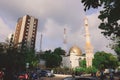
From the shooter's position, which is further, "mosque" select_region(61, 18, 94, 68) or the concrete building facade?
the concrete building facade

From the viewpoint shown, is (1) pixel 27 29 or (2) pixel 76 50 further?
(1) pixel 27 29

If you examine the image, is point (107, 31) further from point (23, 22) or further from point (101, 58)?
point (23, 22)

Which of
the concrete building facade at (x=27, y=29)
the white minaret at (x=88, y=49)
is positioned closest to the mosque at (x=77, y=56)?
the white minaret at (x=88, y=49)

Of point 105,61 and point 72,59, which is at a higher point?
point 72,59

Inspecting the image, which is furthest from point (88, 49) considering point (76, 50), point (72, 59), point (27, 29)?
point (27, 29)

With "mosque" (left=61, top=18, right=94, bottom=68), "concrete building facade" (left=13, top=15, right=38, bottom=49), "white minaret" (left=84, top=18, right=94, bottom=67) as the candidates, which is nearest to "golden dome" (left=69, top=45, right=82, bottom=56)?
"mosque" (left=61, top=18, right=94, bottom=68)

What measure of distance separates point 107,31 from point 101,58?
70.9 metres

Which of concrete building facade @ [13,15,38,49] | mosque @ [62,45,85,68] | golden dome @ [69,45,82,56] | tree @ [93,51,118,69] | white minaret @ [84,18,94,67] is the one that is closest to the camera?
tree @ [93,51,118,69]

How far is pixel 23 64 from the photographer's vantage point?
16.3 m

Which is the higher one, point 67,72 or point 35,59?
point 35,59

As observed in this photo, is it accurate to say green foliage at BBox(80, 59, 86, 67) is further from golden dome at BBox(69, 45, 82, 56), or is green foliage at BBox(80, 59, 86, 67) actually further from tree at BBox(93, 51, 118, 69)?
tree at BBox(93, 51, 118, 69)

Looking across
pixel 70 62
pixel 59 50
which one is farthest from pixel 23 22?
pixel 70 62

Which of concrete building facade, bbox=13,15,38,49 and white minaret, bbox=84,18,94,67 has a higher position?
concrete building facade, bbox=13,15,38,49

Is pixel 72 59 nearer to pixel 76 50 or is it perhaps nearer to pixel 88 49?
pixel 76 50
